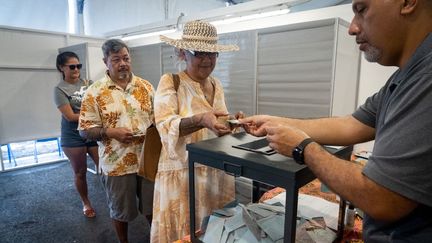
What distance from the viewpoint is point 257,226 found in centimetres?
74

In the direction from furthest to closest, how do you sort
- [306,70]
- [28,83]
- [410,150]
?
[28,83] < [306,70] < [410,150]

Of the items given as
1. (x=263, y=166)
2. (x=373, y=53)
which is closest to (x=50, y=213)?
(x=263, y=166)

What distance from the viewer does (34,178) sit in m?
3.60

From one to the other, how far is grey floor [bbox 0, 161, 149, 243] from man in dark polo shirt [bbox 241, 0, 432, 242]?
206 cm

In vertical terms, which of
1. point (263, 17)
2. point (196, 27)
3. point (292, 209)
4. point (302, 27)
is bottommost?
point (292, 209)

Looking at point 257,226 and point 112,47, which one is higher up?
point 112,47

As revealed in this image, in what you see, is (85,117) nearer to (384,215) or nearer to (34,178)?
(384,215)

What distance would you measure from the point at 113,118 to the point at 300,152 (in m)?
1.29

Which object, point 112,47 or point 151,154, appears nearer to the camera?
point 151,154

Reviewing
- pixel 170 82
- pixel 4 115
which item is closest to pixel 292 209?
pixel 170 82

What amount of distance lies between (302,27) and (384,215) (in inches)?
73.7

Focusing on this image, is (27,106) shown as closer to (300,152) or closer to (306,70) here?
(306,70)

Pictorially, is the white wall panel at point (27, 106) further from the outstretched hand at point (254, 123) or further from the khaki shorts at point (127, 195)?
the outstretched hand at point (254, 123)

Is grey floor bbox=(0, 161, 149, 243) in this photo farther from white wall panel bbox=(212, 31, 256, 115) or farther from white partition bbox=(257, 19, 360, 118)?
white partition bbox=(257, 19, 360, 118)
